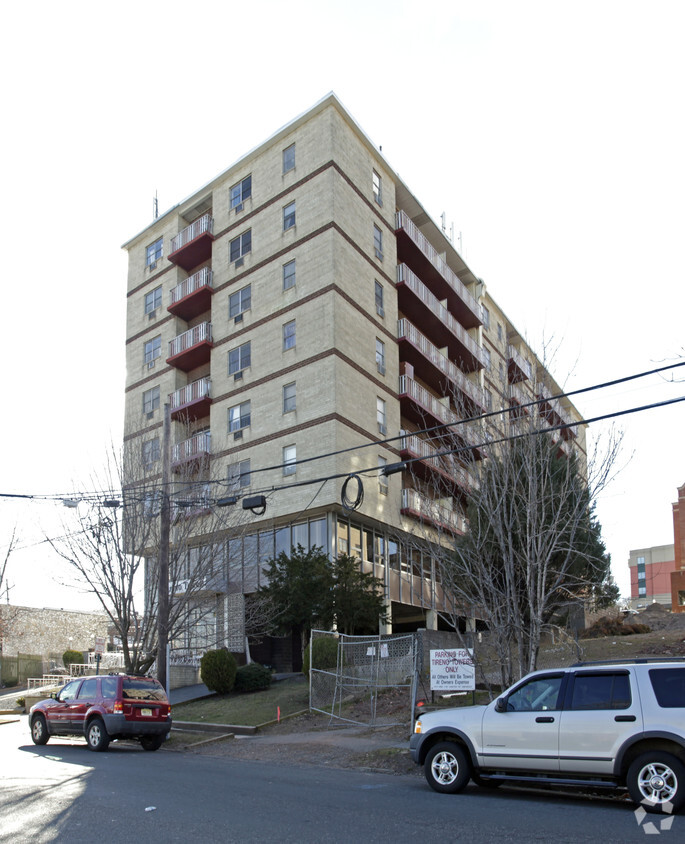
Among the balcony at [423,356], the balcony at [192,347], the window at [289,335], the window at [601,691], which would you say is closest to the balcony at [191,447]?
the balcony at [192,347]

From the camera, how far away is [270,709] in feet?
74.8

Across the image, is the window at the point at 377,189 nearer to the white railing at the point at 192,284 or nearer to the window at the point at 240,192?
Result: the window at the point at 240,192

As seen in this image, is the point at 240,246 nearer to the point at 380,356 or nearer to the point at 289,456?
the point at 380,356

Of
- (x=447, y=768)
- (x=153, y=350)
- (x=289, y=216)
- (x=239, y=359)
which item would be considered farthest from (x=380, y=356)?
(x=447, y=768)

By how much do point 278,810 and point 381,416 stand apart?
86.1 feet

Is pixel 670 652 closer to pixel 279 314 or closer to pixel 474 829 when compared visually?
pixel 474 829

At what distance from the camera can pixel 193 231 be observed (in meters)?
39.7

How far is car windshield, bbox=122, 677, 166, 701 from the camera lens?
17.3 meters

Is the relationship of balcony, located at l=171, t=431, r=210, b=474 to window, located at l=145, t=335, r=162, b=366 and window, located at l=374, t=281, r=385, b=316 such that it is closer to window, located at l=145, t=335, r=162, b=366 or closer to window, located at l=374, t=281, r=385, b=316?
window, located at l=145, t=335, r=162, b=366

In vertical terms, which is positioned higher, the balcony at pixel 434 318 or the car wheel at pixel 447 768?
the balcony at pixel 434 318

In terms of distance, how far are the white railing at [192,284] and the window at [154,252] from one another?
3347 millimetres

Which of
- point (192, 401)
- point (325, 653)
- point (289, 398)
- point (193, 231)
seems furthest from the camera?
point (193, 231)

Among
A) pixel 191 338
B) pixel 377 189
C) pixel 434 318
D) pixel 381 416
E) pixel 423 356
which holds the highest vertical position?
pixel 377 189

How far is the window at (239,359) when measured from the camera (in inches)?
1409
